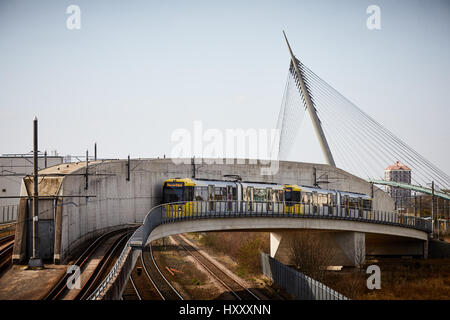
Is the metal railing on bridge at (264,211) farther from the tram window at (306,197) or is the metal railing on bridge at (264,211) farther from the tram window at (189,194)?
the tram window at (189,194)

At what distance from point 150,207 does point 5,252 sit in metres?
16.4

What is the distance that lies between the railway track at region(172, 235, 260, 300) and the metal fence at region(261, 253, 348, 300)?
2930 millimetres

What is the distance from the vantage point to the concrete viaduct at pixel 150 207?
22.5 metres

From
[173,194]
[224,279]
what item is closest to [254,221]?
[224,279]

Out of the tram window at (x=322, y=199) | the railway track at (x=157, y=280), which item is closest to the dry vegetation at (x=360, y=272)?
the tram window at (x=322, y=199)

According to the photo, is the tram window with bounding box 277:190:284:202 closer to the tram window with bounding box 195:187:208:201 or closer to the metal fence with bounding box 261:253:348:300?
the metal fence with bounding box 261:253:348:300

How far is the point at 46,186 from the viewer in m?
23.4

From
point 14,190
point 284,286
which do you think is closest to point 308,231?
point 284,286

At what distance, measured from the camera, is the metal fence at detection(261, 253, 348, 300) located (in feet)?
79.9

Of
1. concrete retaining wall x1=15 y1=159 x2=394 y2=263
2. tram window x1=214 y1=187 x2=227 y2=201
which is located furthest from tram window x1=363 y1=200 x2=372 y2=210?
tram window x1=214 y1=187 x2=227 y2=201

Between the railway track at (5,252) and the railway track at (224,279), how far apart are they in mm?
13872

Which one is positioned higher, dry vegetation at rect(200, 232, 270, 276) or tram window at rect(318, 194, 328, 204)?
tram window at rect(318, 194, 328, 204)
